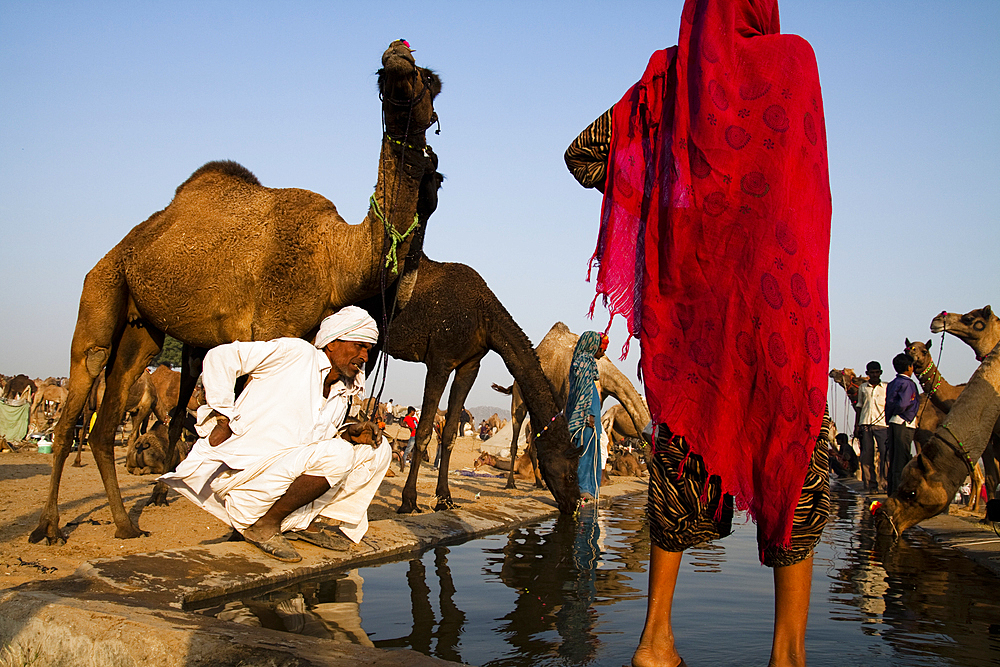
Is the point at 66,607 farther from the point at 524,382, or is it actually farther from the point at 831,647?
the point at 524,382

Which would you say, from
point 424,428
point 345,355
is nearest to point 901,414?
point 424,428

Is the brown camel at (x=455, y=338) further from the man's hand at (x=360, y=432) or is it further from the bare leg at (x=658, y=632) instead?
the bare leg at (x=658, y=632)

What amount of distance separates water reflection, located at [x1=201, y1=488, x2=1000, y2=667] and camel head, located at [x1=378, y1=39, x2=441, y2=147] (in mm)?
2948

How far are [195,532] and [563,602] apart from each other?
12.3ft

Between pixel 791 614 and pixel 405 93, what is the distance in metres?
4.11

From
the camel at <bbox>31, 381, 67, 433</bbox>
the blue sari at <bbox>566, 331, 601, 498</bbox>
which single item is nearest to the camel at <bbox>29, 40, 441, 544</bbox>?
the blue sari at <bbox>566, 331, 601, 498</bbox>

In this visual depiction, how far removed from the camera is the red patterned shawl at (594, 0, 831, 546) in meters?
2.50

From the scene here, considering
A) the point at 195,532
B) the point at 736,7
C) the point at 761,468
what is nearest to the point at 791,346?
the point at 761,468

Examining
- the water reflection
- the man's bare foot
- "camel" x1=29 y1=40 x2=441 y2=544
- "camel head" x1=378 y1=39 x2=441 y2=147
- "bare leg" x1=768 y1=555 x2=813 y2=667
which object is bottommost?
the water reflection

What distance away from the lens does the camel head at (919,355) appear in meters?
12.4

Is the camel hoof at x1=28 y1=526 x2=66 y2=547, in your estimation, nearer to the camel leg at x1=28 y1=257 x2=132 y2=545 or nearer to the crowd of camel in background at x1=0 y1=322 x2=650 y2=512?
the camel leg at x1=28 y1=257 x2=132 y2=545

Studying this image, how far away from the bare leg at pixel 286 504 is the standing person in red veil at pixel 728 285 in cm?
274

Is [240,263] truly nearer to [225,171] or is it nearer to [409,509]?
[225,171]

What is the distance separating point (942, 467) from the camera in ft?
19.9
